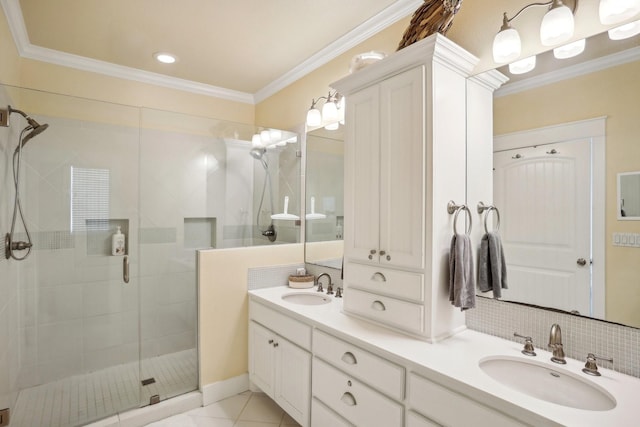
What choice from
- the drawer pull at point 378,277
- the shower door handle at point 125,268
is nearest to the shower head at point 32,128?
the shower door handle at point 125,268

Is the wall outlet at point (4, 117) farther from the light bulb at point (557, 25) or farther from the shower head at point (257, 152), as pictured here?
the light bulb at point (557, 25)

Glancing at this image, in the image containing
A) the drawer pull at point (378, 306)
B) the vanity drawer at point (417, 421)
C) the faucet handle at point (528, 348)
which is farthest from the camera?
the drawer pull at point (378, 306)

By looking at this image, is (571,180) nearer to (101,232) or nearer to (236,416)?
(236,416)

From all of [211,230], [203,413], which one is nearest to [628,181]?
[211,230]

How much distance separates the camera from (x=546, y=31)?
1.34 m

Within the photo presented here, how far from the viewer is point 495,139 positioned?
1571mm

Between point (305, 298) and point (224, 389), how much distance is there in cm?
88

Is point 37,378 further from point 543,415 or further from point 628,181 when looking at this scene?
point 628,181

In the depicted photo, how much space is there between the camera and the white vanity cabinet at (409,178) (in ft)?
4.88

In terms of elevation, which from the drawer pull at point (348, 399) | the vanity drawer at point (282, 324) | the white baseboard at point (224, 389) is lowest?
the white baseboard at point (224, 389)

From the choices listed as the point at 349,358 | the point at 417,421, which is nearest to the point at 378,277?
the point at 349,358

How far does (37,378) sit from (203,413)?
1121mm

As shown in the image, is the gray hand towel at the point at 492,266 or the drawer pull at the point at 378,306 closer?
the gray hand towel at the point at 492,266

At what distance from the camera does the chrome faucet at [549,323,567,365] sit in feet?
4.22
